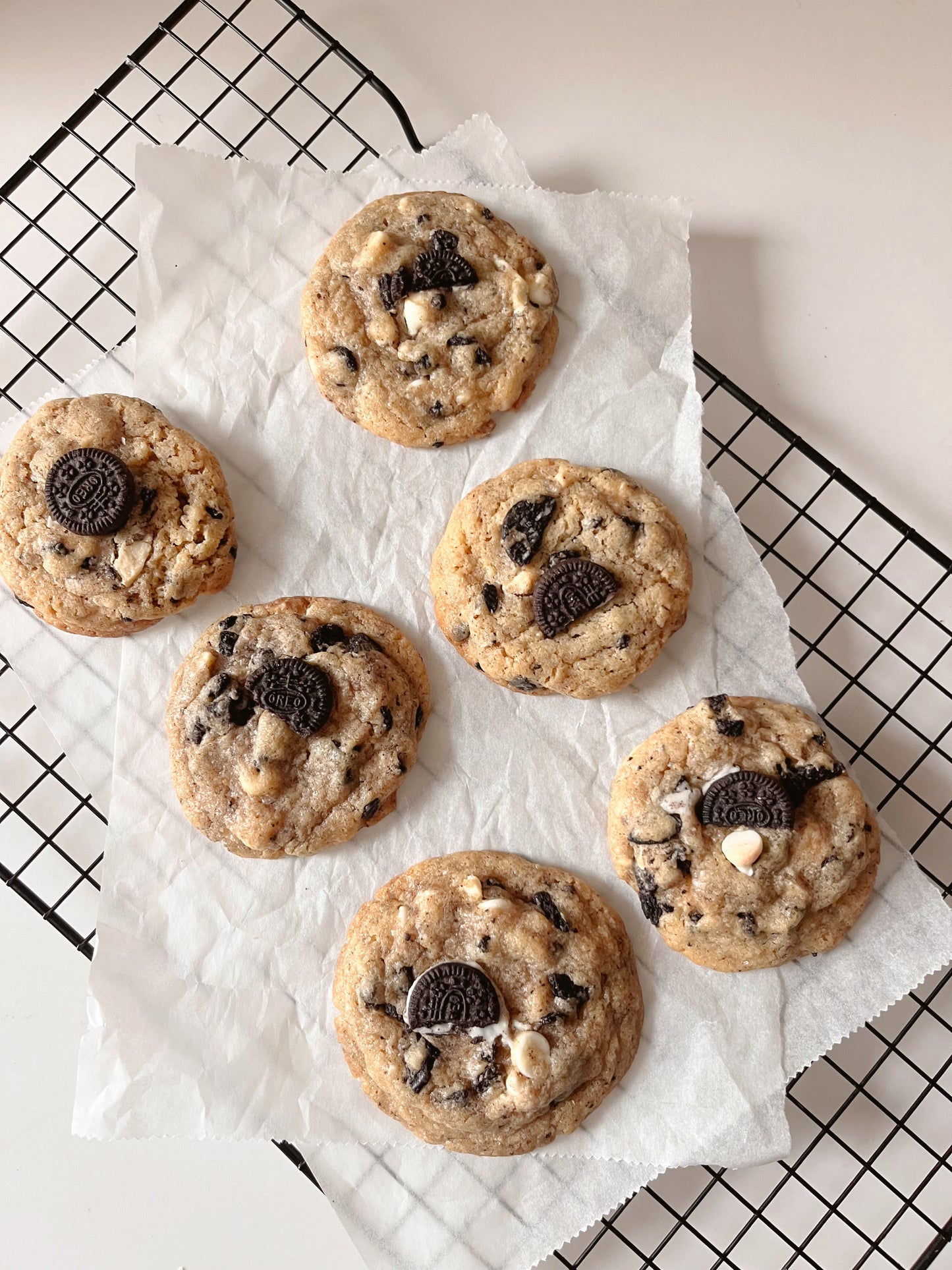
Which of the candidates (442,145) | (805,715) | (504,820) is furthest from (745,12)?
(504,820)

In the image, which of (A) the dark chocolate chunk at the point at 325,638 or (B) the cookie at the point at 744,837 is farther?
(A) the dark chocolate chunk at the point at 325,638

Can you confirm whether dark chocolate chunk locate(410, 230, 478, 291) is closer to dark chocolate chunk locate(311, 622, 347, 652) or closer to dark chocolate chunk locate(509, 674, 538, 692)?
dark chocolate chunk locate(311, 622, 347, 652)

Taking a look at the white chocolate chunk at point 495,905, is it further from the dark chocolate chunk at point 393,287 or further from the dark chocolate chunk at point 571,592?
the dark chocolate chunk at point 393,287

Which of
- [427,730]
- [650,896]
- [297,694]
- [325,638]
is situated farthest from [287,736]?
[650,896]

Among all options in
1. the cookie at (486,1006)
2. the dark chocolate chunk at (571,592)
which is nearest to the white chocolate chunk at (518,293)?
the dark chocolate chunk at (571,592)

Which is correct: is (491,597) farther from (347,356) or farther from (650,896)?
(650,896)

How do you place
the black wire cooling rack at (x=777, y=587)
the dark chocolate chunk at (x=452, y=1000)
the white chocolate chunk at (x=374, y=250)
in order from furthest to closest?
the black wire cooling rack at (x=777, y=587) < the white chocolate chunk at (x=374, y=250) < the dark chocolate chunk at (x=452, y=1000)
